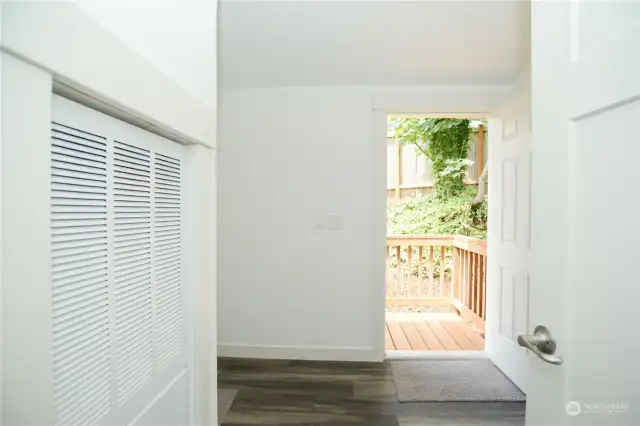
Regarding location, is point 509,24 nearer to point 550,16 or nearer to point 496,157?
point 496,157

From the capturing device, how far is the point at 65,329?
1.88 ft

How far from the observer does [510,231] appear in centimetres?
223

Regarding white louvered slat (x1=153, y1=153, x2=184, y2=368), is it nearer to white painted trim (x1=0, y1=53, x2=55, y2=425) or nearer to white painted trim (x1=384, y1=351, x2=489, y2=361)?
white painted trim (x1=0, y1=53, x2=55, y2=425)

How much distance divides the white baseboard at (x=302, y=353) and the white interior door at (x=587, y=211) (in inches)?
68.7

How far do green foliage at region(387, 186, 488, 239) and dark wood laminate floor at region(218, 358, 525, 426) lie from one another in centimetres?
319

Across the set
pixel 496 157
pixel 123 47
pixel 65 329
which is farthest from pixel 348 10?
pixel 65 329

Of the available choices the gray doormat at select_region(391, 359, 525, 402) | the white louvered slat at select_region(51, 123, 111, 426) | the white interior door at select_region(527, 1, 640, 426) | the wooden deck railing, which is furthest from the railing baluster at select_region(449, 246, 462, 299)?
the white louvered slat at select_region(51, 123, 111, 426)

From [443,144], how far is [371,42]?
314cm

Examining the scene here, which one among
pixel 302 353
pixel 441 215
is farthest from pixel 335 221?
pixel 441 215

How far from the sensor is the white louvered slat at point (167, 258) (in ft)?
2.87

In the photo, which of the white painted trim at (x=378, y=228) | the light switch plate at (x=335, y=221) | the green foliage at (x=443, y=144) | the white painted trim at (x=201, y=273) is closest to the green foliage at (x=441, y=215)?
the green foliage at (x=443, y=144)

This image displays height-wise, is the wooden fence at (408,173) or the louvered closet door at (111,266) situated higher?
the wooden fence at (408,173)

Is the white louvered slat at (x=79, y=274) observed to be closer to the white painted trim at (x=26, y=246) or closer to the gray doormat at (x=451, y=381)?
the white painted trim at (x=26, y=246)

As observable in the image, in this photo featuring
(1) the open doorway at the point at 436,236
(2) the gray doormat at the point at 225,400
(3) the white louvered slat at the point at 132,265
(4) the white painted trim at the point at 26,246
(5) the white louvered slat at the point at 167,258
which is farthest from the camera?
(1) the open doorway at the point at 436,236
